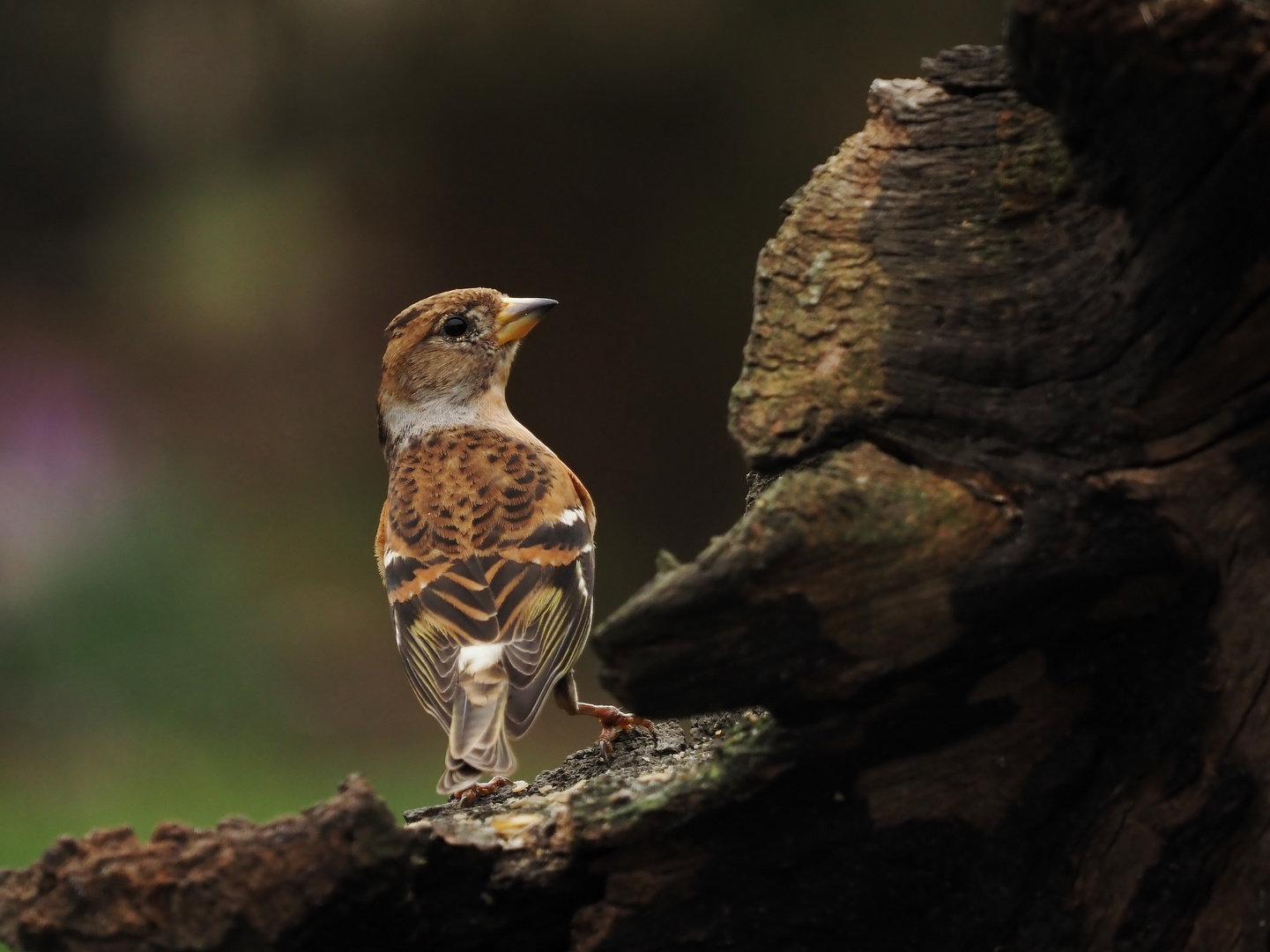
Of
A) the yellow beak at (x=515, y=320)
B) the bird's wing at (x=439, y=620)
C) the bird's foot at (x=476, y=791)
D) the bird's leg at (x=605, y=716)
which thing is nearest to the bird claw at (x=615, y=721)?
the bird's leg at (x=605, y=716)

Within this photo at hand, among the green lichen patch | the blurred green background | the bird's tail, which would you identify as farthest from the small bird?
the blurred green background

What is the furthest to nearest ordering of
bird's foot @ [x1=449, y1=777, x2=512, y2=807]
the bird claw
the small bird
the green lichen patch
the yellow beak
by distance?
the yellow beak
the small bird
the bird claw
bird's foot @ [x1=449, y1=777, x2=512, y2=807]
the green lichen patch

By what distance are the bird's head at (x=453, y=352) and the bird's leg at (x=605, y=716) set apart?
1491 millimetres

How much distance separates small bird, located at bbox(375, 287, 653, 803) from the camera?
4.44 meters

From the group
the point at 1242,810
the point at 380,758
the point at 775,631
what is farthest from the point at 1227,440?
the point at 380,758

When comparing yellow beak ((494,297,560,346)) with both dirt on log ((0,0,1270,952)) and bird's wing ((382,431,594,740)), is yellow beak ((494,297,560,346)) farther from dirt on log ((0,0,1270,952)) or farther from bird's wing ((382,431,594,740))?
dirt on log ((0,0,1270,952))

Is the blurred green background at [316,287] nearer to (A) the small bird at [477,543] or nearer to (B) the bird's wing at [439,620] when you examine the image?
→ (A) the small bird at [477,543]

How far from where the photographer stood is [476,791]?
3932 mm

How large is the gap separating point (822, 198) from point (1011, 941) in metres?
1.47

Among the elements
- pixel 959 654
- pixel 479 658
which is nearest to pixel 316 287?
pixel 479 658

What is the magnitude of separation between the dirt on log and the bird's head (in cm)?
340

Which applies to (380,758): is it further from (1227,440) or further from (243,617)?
(1227,440)

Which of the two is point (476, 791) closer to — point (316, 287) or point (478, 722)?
point (478, 722)

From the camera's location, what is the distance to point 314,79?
10.3 metres
